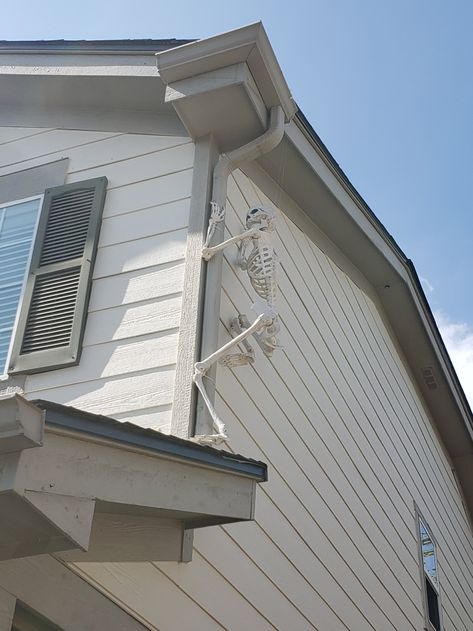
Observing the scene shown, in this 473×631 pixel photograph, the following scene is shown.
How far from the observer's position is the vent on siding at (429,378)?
8539 millimetres

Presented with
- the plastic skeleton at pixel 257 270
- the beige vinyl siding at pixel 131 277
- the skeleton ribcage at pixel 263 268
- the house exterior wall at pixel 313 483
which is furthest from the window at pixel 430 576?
the beige vinyl siding at pixel 131 277

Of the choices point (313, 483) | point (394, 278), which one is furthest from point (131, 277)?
point (394, 278)

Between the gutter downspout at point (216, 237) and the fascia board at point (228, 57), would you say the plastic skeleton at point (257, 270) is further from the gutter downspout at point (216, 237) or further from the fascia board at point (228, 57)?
the fascia board at point (228, 57)

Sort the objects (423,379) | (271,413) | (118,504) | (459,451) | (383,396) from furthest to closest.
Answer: (459,451) → (423,379) → (383,396) → (271,413) → (118,504)

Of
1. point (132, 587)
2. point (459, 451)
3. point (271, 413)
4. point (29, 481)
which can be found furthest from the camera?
point (459, 451)

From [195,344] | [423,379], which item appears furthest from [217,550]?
[423,379]

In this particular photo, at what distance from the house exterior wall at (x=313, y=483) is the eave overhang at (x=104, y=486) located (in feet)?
0.63

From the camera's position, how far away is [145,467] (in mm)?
2730

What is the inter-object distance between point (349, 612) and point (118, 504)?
3.06 metres

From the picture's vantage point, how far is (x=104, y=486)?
2.53 m

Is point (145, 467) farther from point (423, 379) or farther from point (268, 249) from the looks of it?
point (423, 379)

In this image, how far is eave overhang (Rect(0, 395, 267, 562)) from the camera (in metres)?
2.20

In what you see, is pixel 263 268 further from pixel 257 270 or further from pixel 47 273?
pixel 47 273

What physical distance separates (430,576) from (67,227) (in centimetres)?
487
